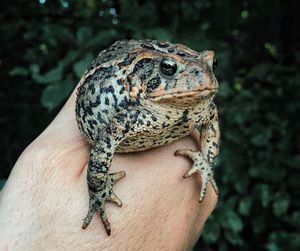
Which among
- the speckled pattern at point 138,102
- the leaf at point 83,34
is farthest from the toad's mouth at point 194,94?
the leaf at point 83,34

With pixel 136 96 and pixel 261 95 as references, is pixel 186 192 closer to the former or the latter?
pixel 136 96

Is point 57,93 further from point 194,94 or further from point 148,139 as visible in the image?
point 194,94

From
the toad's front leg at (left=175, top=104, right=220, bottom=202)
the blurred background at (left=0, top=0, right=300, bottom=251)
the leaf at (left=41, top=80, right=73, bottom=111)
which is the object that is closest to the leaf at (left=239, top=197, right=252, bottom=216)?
the blurred background at (left=0, top=0, right=300, bottom=251)

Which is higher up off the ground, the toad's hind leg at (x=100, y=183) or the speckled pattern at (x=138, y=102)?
the speckled pattern at (x=138, y=102)

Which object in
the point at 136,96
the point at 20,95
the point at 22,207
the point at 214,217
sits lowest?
the point at 214,217

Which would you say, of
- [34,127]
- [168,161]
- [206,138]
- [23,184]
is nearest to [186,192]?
[168,161]

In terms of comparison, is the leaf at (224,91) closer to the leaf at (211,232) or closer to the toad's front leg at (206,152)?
the leaf at (211,232)
